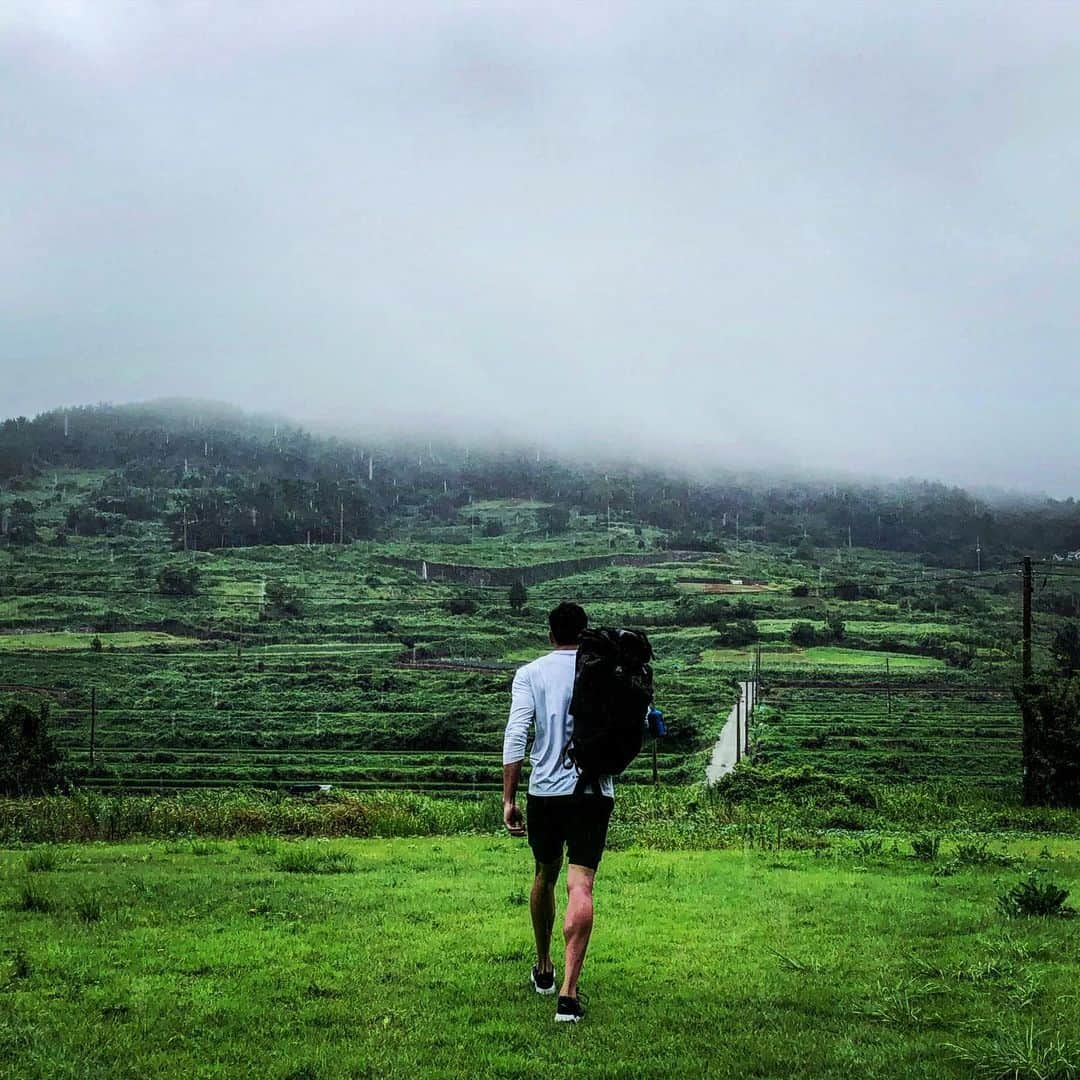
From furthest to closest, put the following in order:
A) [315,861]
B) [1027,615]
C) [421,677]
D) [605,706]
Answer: [421,677] → [1027,615] → [315,861] → [605,706]

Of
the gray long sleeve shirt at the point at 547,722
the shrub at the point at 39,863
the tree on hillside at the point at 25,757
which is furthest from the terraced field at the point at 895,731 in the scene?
the gray long sleeve shirt at the point at 547,722

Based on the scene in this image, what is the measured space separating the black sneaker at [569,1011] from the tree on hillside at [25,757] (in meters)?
55.2

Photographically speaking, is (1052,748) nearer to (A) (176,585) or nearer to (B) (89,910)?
(B) (89,910)

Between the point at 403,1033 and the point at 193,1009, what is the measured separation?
1.39 metres

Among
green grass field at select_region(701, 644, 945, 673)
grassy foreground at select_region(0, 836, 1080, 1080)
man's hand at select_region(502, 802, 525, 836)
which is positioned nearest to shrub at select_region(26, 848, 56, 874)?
grassy foreground at select_region(0, 836, 1080, 1080)

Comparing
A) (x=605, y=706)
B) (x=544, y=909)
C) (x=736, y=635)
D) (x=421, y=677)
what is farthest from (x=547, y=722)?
(x=736, y=635)

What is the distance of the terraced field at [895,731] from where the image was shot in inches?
2813

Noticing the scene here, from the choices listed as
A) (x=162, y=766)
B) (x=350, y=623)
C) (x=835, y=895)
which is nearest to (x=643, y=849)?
(x=835, y=895)

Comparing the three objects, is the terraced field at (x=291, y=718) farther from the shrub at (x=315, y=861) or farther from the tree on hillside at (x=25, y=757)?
the shrub at (x=315, y=861)

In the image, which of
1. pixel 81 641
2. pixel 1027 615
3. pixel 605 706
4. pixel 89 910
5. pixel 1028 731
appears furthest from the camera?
pixel 81 641

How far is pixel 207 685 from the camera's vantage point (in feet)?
396

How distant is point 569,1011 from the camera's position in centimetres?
600

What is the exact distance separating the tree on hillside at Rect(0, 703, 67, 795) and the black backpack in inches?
2176

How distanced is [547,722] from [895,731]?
278 ft
